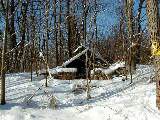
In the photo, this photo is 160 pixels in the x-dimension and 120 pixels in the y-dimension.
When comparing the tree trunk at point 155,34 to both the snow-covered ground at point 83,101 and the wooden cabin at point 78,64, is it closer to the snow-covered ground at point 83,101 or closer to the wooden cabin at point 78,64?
the snow-covered ground at point 83,101

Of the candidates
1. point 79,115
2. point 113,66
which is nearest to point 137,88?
point 79,115

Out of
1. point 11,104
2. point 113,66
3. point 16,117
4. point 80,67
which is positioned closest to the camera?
point 16,117

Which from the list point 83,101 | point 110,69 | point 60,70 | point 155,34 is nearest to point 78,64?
point 60,70

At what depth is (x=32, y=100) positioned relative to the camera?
12648mm

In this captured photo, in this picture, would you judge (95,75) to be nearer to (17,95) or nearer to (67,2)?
(17,95)

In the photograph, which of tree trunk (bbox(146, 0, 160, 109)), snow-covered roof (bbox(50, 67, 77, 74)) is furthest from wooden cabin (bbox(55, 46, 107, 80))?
tree trunk (bbox(146, 0, 160, 109))

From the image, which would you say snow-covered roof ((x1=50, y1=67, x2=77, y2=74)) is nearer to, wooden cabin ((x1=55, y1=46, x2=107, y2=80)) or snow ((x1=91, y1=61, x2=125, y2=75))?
wooden cabin ((x1=55, y1=46, x2=107, y2=80))

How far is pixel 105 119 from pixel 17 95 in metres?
3.67

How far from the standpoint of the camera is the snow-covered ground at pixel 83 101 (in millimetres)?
11016

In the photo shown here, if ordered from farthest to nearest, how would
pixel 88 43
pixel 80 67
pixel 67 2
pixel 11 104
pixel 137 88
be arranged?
1. pixel 67 2
2. pixel 80 67
3. pixel 88 43
4. pixel 137 88
5. pixel 11 104

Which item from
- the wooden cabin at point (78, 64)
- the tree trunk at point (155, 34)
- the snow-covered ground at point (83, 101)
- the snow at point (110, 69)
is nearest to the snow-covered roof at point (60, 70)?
the wooden cabin at point (78, 64)

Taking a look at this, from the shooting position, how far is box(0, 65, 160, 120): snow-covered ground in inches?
434

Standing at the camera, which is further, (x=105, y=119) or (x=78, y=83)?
(x=78, y=83)

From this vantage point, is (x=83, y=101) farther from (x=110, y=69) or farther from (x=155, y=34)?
(x=110, y=69)
